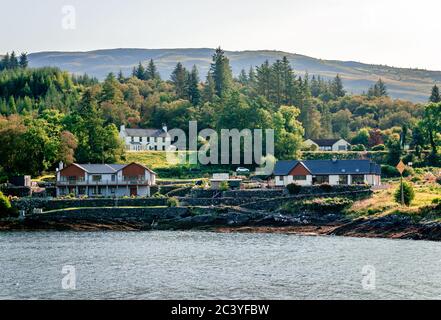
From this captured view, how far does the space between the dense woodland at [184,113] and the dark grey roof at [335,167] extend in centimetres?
1667

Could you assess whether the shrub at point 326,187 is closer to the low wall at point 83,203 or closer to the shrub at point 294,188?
the shrub at point 294,188

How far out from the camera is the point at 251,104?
114 metres

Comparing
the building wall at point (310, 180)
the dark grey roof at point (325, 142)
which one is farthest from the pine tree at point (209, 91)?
Answer: the building wall at point (310, 180)

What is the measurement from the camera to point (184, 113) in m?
135

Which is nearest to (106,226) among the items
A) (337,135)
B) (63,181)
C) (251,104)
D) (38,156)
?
(63,181)

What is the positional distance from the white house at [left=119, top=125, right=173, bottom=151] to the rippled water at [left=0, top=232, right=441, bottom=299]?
58.5 meters

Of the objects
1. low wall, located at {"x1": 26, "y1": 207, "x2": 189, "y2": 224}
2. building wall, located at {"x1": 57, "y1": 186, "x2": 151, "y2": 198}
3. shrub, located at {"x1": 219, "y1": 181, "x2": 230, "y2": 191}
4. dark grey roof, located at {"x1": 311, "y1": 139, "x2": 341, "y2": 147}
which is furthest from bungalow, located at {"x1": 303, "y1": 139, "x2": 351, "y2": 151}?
low wall, located at {"x1": 26, "y1": 207, "x2": 189, "y2": 224}

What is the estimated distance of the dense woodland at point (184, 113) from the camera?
344 feet

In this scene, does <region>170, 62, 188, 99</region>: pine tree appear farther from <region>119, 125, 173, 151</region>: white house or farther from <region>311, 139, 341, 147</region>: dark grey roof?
<region>311, 139, 341, 147</region>: dark grey roof

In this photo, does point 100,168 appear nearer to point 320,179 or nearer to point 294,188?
point 294,188

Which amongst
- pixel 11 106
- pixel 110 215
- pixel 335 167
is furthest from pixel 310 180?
Answer: pixel 11 106

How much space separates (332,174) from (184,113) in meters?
49.0

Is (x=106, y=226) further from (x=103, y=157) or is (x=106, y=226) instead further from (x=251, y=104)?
(x=251, y=104)
